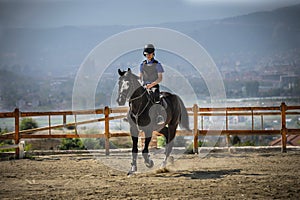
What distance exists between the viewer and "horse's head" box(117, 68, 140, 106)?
27.6 feet

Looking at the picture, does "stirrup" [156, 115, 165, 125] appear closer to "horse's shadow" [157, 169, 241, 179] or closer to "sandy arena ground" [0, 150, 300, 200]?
"sandy arena ground" [0, 150, 300, 200]

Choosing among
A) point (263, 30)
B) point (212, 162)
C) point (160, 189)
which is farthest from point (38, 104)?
point (263, 30)

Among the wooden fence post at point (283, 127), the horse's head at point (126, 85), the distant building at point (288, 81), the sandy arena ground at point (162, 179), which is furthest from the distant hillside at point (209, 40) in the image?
the horse's head at point (126, 85)

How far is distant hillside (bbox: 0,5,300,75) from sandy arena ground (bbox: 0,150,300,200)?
166 ft

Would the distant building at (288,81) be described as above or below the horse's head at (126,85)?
above

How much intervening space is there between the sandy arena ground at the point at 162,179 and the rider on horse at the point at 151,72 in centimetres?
163

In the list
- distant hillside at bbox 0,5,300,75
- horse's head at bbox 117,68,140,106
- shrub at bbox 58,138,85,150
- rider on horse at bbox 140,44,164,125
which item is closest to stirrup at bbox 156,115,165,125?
rider on horse at bbox 140,44,164,125

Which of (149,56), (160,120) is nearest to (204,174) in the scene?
(160,120)

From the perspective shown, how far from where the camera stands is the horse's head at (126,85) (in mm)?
8406

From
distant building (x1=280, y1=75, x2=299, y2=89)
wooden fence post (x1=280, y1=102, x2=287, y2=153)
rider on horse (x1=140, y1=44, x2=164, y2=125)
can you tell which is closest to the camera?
rider on horse (x1=140, y1=44, x2=164, y2=125)

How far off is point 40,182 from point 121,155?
460 centimetres

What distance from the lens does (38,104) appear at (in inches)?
1988

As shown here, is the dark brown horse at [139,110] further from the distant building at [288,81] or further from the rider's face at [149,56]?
the distant building at [288,81]

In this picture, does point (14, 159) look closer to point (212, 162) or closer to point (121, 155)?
point (121, 155)
